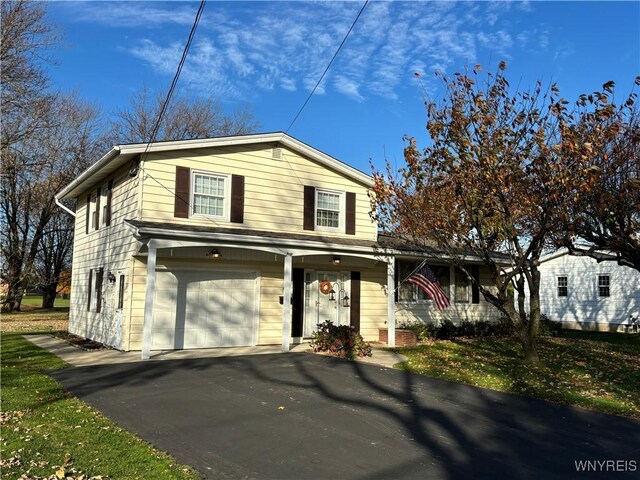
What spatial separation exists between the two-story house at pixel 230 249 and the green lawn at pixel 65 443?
4.10 m

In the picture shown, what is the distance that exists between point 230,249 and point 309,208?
2.98m

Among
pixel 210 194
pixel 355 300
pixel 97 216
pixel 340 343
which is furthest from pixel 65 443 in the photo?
pixel 97 216

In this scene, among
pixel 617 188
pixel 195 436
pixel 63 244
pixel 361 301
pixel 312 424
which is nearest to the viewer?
pixel 195 436

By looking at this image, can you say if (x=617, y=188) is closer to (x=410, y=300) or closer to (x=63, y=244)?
(x=410, y=300)

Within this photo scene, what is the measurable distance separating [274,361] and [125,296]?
4204 mm

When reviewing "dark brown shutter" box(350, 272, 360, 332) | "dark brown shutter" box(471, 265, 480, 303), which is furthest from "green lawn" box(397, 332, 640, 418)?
"dark brown shutter" box(471, 265, 480, 303)

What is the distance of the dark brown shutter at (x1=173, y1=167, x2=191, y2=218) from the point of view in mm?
13125

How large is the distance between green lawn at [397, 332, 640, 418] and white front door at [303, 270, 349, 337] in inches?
95.1

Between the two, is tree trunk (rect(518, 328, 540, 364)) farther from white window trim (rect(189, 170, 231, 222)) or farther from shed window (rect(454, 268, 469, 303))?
white window trim (rect(189, 170, 231, 222))

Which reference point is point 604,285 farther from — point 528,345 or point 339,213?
point 528,345

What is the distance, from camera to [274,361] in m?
11.4

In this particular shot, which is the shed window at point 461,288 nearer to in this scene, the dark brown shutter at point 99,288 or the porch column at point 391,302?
the porch column at point 391,302

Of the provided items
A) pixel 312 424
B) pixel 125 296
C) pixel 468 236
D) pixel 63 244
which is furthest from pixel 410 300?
pixel 63 244

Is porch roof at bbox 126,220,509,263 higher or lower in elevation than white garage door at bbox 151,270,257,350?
higher
